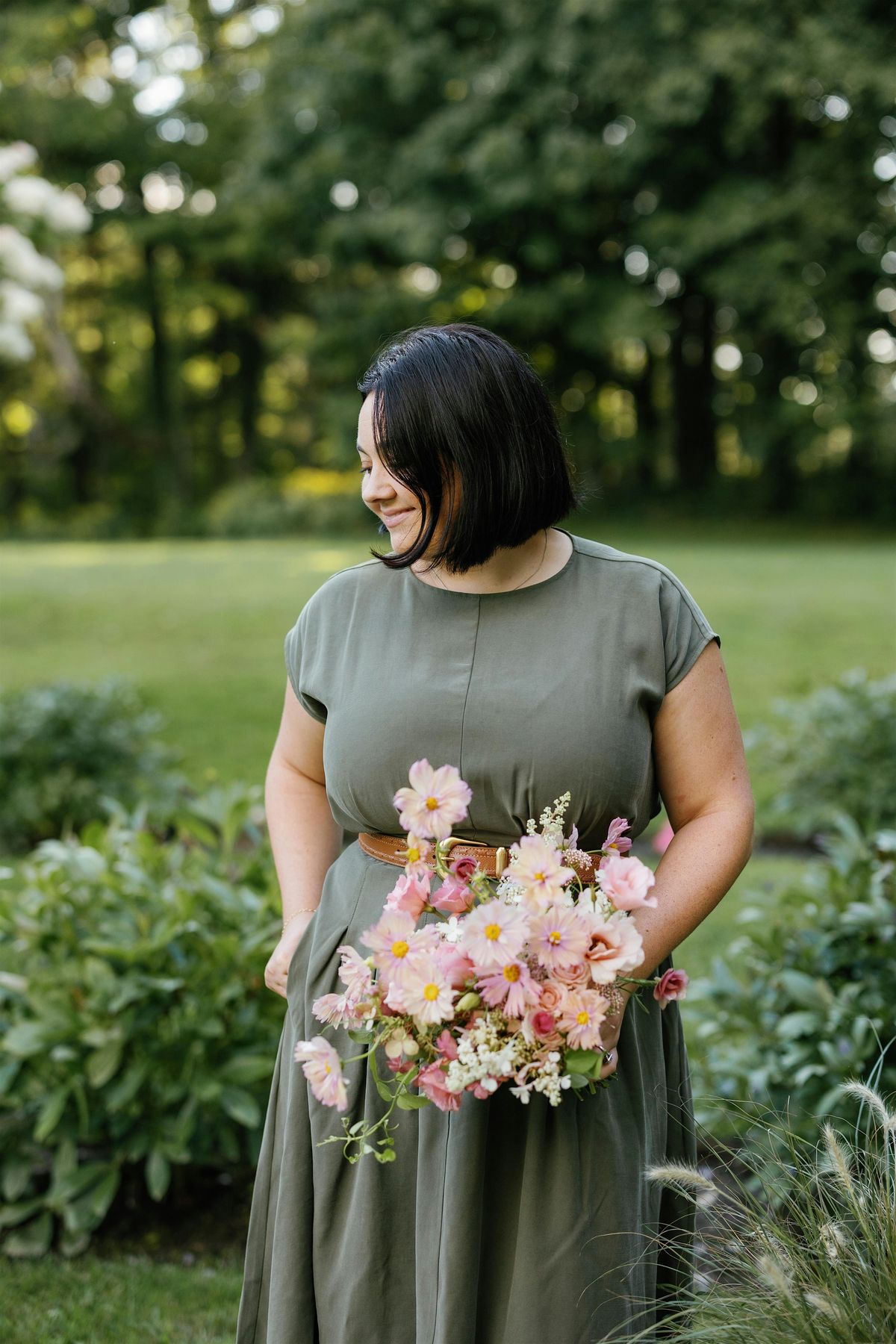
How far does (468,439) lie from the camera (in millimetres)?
1865

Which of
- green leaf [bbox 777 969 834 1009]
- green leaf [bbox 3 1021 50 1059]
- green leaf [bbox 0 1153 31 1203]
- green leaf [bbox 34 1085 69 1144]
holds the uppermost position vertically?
green leaf [bbox 777 969 834 1009]

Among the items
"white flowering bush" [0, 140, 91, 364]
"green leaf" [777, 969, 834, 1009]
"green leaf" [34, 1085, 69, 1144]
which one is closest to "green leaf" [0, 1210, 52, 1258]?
"green leaf" [34, 1085, 69, 1144]

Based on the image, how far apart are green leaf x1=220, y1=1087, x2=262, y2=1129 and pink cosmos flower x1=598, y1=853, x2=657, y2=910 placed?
1917 mm

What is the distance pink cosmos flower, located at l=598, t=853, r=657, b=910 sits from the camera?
1.53m

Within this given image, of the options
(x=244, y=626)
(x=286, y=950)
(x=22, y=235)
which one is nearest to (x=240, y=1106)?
(x=286, y=950)

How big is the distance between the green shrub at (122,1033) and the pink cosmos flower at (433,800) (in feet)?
5.95

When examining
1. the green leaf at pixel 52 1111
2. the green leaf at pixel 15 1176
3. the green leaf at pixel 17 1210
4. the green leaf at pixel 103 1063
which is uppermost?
the green leaf at pixel 103 1063

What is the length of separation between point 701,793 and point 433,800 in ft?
1.66

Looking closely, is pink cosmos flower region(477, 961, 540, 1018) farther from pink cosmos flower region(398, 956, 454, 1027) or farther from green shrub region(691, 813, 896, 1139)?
green shrub region(691, 813, 896, 1139)

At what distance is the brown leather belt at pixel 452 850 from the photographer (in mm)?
1675

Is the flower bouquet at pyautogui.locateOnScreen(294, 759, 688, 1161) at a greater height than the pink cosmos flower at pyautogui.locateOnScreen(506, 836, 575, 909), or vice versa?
the pink cosmos flower at pyautogui.locateOnScreen(506, 836, 575, 909)

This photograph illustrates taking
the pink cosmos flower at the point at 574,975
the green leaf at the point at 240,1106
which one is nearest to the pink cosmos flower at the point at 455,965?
the pink cosmos flower at the point at 574,975

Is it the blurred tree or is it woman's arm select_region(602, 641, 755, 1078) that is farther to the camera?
the blurred tree

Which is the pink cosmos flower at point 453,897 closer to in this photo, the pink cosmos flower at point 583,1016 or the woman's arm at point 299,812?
the pink cosmos flower at point 583,1016
